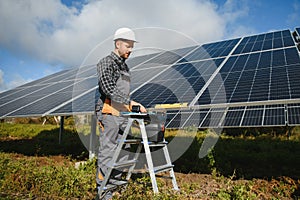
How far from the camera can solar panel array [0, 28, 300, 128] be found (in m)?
4.69

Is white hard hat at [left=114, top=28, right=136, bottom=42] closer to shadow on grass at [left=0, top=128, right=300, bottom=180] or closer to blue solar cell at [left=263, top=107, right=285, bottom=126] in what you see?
shadow on grass at [left=0, top=128, right=300, bottom=180]

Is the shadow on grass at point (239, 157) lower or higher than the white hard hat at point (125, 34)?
lower

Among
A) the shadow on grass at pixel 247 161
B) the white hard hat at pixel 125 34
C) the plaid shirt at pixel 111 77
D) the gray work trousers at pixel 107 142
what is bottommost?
the shadow on grass at pixel 247 161

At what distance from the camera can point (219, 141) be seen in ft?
34.3

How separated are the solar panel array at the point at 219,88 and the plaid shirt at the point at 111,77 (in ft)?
4.76

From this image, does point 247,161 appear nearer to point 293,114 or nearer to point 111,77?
point 293,114

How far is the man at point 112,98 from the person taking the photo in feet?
11.7

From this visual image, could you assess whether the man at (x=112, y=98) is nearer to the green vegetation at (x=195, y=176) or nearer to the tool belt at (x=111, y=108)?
the tool belt at (x=111, y=108)

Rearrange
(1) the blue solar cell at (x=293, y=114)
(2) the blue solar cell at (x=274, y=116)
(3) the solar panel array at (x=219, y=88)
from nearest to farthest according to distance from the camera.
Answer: (3) the solar panel array at (x=219, y=88) < (1) the blue solar cell at (x=293, y=114) < (2) the blue solar cell at (x=274, y=116)

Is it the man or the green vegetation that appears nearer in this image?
the man

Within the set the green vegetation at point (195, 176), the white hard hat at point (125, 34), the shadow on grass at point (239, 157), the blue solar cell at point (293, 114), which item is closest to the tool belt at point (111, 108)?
the white hard hat at point (125, 34)

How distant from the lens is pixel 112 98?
11.7 feet

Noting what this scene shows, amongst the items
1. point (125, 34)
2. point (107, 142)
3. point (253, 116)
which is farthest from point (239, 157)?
point (125, 34)

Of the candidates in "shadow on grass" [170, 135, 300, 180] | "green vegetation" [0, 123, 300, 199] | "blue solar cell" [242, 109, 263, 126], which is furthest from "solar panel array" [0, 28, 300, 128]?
"green vegetation" [0, 123, 300, 199]
